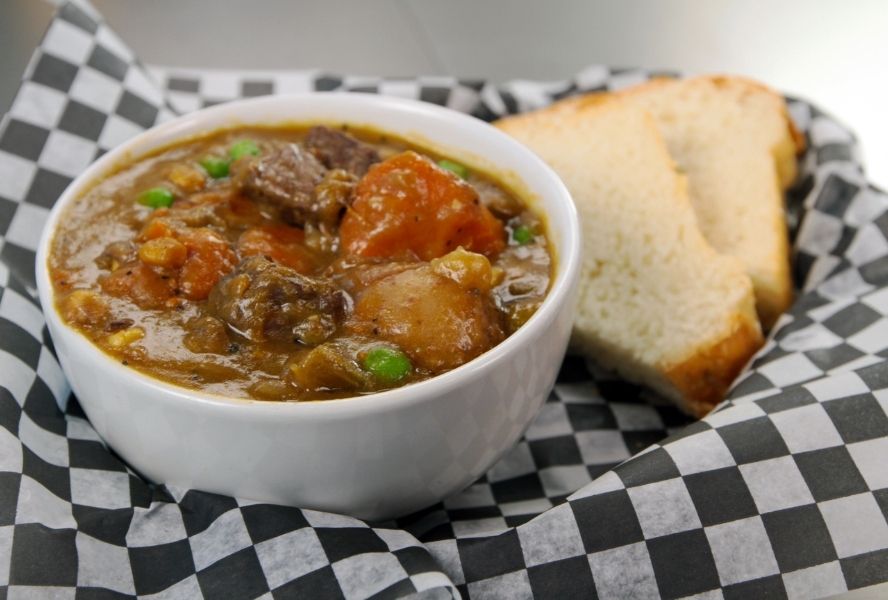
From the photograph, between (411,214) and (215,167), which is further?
(215,167)

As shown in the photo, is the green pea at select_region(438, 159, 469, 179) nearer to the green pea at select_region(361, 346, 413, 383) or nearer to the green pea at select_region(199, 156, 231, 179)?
the green pea at select_region(199, 156, 231, 179)

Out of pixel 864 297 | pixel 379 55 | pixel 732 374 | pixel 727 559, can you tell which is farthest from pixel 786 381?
pixel 379 55

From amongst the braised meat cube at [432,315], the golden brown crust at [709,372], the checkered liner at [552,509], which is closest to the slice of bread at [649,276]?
the golden brown crust at [709,372]

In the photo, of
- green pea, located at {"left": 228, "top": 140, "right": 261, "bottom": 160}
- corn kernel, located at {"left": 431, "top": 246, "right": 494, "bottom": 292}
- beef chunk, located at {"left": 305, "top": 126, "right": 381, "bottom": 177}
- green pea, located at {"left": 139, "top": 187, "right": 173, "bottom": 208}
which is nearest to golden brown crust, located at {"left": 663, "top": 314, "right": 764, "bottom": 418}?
corn kernel, located at {"left": 431, "top": 246, "right": 494, "bottom": 292}

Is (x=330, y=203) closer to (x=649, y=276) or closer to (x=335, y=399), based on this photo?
(x=335, y=399)

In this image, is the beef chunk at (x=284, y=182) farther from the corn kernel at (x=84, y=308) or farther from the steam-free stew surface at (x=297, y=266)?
the corn kernel at (x=84, y=308)

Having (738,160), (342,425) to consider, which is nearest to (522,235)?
(342,425)

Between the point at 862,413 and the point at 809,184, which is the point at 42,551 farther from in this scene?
the point at 809,184
